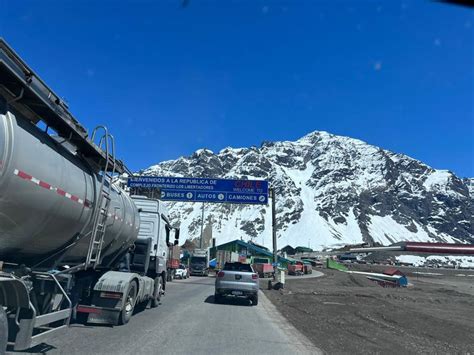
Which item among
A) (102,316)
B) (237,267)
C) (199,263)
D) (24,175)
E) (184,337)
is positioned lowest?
(184,337)

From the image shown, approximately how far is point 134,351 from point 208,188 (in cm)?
2357

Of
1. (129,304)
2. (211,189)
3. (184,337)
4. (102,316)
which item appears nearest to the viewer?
(184,337)

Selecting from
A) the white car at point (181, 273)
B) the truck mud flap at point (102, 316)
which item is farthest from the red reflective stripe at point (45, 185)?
the white car at point (181, 273)

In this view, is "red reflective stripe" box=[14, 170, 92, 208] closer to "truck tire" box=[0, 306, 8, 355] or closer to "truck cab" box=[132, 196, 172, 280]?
"truck tire" box=[0, 306, 8, 355]

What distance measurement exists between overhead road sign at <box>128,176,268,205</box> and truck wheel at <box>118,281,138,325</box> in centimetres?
1943

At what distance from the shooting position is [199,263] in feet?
161

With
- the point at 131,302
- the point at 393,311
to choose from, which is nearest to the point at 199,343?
the point at 131,302

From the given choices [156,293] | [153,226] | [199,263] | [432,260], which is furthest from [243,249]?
[432,260]

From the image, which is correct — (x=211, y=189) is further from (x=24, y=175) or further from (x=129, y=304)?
(x=24, y=175)

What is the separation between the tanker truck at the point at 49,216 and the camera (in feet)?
17.5

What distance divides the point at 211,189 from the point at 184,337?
72.0 feet

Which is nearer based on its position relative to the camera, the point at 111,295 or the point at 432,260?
the point at 111,295

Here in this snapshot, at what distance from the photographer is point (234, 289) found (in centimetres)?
1691

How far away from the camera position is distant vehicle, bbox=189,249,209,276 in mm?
48906
